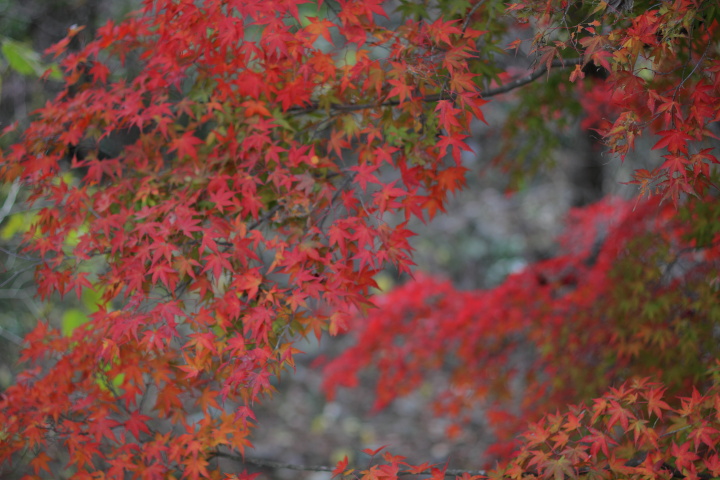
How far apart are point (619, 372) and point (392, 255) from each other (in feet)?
6.36

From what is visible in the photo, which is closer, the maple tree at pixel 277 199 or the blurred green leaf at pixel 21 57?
the maple tree at pixel 277 199

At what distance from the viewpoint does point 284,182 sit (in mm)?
2178

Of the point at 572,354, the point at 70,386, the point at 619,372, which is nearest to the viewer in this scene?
the point at 70,386

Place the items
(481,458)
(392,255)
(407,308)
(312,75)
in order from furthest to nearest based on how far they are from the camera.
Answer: (481,458) < (407,308) < (312,75) < (392,255)

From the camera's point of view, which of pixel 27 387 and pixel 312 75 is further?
pixel 27 387

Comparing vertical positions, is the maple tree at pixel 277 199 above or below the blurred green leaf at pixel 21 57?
below

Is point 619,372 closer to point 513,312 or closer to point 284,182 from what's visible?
point 513,312

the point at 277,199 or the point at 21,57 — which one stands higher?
the point at 21,57

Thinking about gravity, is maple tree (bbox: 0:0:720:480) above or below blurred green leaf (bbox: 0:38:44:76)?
below

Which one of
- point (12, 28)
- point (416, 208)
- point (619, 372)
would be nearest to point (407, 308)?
point (619, 372)

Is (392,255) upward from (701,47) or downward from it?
downward

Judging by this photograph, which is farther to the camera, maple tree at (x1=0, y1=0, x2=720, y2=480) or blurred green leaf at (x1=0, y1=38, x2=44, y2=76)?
blurred green leaf at (x1=0, y1=38, x2=44, y2=76)

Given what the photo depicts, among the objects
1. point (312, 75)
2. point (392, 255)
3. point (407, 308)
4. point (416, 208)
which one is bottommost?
point (392, 255)

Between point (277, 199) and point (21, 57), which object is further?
point (21, 57)
